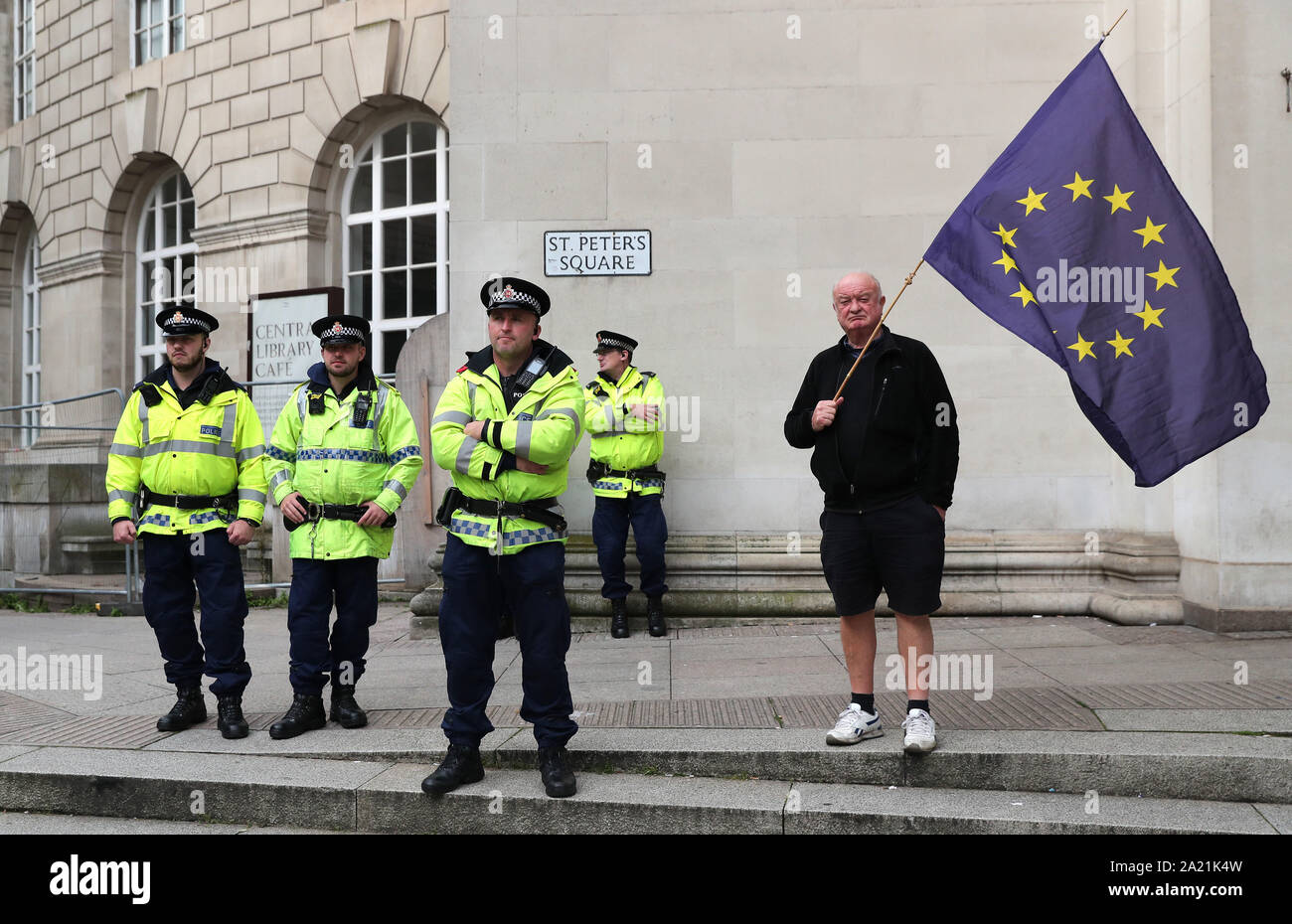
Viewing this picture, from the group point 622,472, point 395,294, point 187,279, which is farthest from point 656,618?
point 187,279

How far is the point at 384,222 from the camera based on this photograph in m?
14.1

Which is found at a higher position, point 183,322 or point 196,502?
point 183,322

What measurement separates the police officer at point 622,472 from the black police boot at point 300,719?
9.13 feet

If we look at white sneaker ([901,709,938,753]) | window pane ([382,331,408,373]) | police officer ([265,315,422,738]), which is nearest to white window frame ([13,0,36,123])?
window pane ([382,331,408,373])

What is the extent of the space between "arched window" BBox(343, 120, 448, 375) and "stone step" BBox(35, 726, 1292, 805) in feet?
29.7

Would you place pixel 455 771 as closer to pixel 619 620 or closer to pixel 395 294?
pixel 619 620

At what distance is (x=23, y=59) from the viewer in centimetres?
1948

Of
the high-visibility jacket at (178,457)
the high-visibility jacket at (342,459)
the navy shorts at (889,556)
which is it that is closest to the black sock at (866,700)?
the navy shorts at (889,556)

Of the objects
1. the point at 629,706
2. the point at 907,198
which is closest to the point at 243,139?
the point at 907,198

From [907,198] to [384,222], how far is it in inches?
316

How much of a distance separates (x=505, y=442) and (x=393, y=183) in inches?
429

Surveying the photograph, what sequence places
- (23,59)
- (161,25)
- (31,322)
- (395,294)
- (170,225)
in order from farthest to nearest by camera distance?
(31,322) → (23,59) → (170,225) → (161,25) → (395,294)

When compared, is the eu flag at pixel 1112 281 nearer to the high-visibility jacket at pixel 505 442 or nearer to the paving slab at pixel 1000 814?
the paving slab at pixel 1000 814
